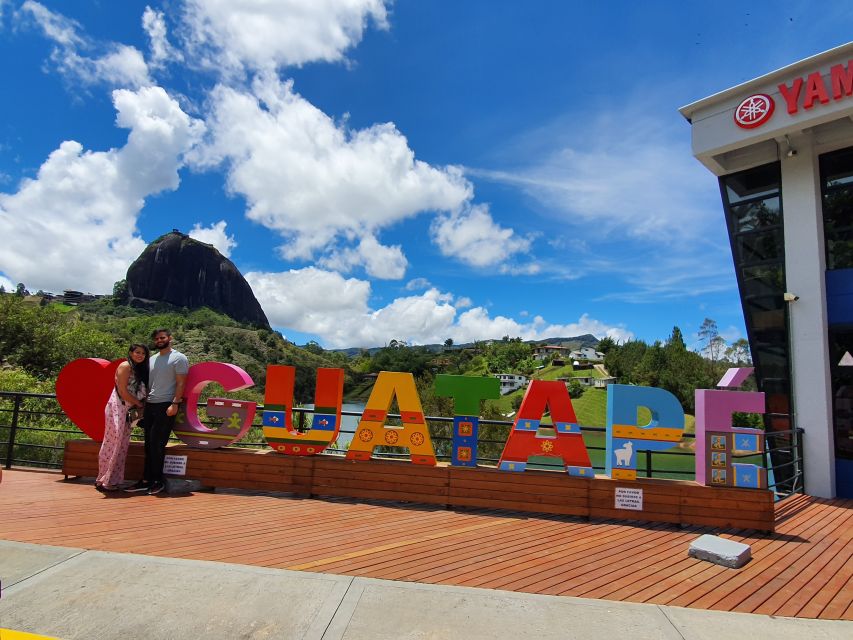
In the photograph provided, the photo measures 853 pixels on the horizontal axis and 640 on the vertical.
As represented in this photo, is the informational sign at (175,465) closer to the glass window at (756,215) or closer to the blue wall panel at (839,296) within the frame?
the glass window at (756,215)

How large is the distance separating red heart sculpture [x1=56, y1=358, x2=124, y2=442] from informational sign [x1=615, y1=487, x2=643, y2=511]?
656 centimetres

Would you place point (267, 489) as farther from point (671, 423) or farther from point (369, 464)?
point (671, 423)

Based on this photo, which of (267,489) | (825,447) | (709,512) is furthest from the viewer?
(825,447)

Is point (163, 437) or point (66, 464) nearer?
point (163, 437)

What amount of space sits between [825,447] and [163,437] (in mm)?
9810

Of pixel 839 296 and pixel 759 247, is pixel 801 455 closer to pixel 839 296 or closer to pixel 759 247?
pixel 839 296

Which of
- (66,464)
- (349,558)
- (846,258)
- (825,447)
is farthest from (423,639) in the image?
(846,258)

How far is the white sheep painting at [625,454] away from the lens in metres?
5.56

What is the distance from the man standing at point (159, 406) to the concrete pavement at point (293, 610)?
92.6 inches

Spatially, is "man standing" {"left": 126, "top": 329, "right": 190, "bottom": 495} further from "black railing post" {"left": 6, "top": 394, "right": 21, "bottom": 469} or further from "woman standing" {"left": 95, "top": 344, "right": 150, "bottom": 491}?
"black railing post" {"left": 6, "top": 394, "right": 21, "bottom": 469}

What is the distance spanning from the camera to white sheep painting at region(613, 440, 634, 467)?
5562 mm

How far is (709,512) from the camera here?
5.33 metres

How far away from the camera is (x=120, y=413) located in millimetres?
5871

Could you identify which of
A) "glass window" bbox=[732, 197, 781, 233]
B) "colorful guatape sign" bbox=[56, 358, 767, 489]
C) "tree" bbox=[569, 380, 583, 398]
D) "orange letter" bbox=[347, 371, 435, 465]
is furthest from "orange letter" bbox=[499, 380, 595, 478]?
"tree" bbox=[569, 380, 583, 398]
